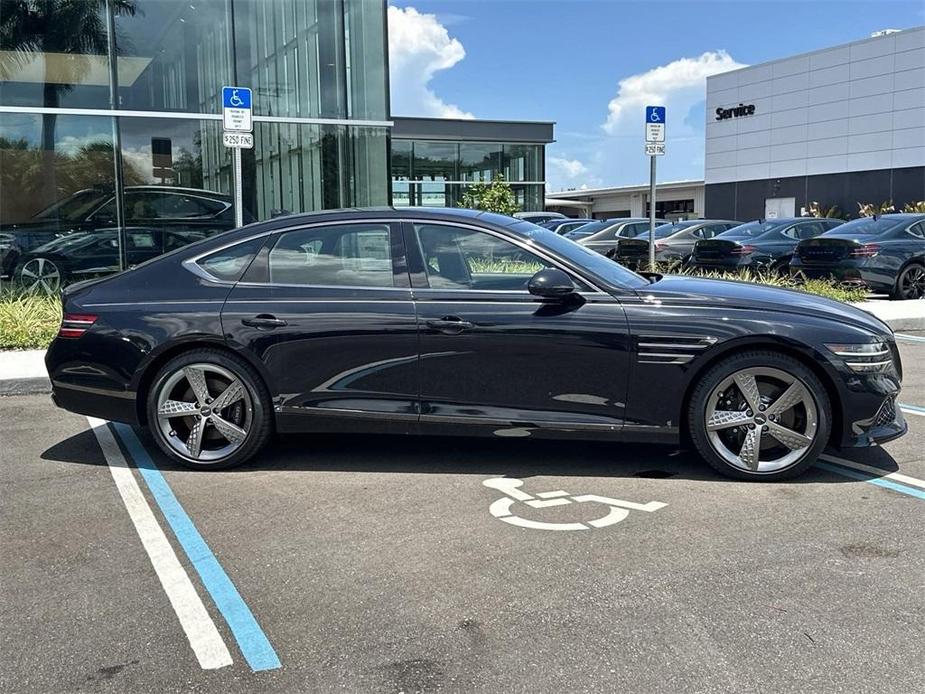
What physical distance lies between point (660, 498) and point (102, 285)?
368cm

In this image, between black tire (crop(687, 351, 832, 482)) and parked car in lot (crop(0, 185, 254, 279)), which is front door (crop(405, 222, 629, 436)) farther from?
parked car in lot (crop(0, 185, 254, 279))

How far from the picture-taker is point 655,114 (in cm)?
1177

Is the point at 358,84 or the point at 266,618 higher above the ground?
the point at 358,84

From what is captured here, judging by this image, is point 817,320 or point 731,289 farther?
point 731,289

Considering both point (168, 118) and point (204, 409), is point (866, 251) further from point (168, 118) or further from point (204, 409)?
point (204, 409)

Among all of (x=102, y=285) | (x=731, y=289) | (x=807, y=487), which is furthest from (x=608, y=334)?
(x=102, y=285)

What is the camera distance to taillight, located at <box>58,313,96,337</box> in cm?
520

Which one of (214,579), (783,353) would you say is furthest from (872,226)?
(214,579)

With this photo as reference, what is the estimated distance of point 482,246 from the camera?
16.4ft

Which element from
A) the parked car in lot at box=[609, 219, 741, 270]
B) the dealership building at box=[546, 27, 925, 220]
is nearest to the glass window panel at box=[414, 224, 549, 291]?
the parked car in lot at box=[609, 219, 741, 270]

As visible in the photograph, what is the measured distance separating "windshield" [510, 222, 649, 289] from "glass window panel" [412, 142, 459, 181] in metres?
35.9

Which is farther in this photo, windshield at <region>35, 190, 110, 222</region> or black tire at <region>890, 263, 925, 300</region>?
black tire at <region>890, 263, 925, 300</region>

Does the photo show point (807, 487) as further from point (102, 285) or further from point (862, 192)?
point (862, 192)

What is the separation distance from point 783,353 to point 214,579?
3.23 metres
